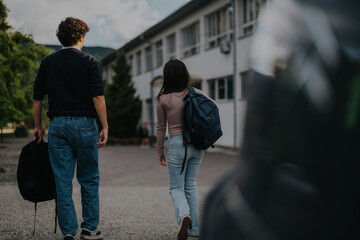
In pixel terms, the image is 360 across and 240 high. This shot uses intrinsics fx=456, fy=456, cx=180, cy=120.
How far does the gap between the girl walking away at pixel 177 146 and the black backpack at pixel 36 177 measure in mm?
981

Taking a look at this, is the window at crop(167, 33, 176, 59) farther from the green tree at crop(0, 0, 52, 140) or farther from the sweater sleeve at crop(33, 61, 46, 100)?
the sweater sleeve at crop(33, 61, 46, 100)

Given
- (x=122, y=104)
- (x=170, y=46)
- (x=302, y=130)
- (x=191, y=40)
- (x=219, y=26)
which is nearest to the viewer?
(x=302, y=130)

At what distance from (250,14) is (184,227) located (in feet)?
51.6

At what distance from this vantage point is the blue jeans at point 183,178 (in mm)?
3828

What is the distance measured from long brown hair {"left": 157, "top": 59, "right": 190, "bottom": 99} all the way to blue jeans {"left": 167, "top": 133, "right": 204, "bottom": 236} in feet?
1.33

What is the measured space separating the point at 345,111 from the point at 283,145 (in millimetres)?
154

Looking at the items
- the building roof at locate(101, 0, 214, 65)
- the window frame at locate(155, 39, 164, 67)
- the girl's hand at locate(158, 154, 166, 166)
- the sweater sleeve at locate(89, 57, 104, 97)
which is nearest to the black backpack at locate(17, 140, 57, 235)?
the sweater sleeve at locate(89, 57, 104, 97)

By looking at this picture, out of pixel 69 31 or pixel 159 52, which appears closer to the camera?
pixel 69 31

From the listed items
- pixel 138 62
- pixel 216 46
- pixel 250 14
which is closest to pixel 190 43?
pixel 216 46

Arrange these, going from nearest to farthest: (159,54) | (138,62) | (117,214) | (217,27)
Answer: (117,214) → (217,27) → (159,54) → (138,62)

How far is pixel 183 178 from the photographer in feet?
12.8

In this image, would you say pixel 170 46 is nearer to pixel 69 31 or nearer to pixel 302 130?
pixel 69 31

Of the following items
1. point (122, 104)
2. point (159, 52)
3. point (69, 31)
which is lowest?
point (122, 104)

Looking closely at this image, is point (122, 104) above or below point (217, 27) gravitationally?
below
